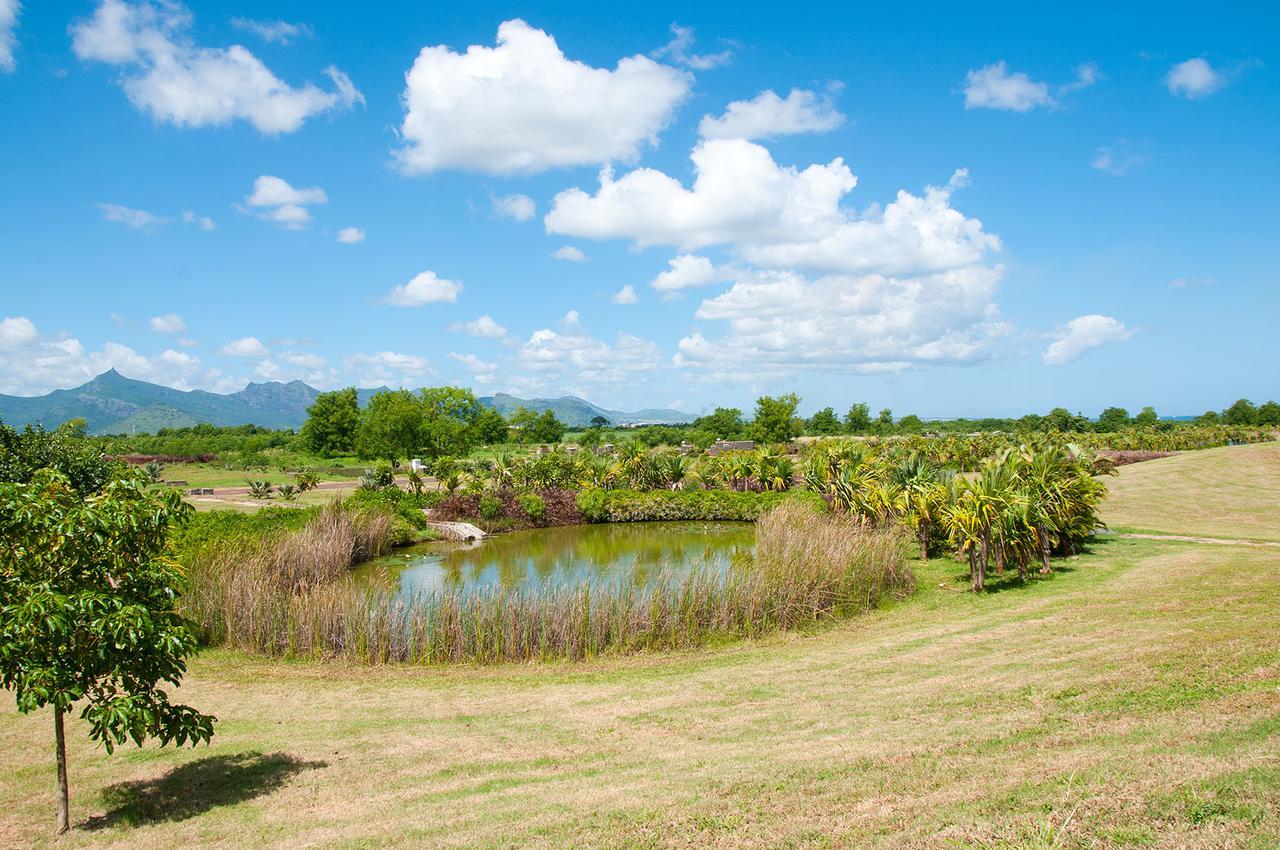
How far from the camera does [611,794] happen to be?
6129 millimetres

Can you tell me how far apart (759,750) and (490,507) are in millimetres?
24420

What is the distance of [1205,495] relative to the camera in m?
27.0

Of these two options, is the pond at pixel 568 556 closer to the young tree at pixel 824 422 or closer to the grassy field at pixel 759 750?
the grassy field at pixel 759 750

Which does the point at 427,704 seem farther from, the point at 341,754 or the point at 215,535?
the point at 215,535

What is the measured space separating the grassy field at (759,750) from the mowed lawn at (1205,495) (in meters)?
10.6

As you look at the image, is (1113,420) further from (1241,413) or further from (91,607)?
(91,607)

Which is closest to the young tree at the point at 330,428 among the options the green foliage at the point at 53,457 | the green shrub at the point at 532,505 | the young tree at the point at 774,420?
the young tree at the point at 774,420

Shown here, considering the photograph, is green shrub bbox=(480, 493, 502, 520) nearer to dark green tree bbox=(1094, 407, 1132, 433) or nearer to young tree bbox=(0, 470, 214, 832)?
young tree bbox=(0, 470, 214, 832)

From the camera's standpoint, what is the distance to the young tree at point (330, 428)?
87081 millimetres

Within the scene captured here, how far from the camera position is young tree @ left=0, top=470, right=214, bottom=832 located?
5.25 m

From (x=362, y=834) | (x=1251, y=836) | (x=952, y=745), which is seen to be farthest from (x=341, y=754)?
(x=1251, y=836)

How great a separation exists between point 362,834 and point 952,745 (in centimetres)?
481

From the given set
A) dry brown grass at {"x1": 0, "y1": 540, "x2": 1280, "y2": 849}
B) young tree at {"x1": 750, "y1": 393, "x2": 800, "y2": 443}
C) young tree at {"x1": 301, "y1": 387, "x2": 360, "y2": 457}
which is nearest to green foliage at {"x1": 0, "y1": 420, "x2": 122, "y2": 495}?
dry brown grass at {"x1": 0, "y1": 540, "x2": 1280, "y2": 849}

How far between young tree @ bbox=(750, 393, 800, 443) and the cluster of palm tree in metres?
43.8
